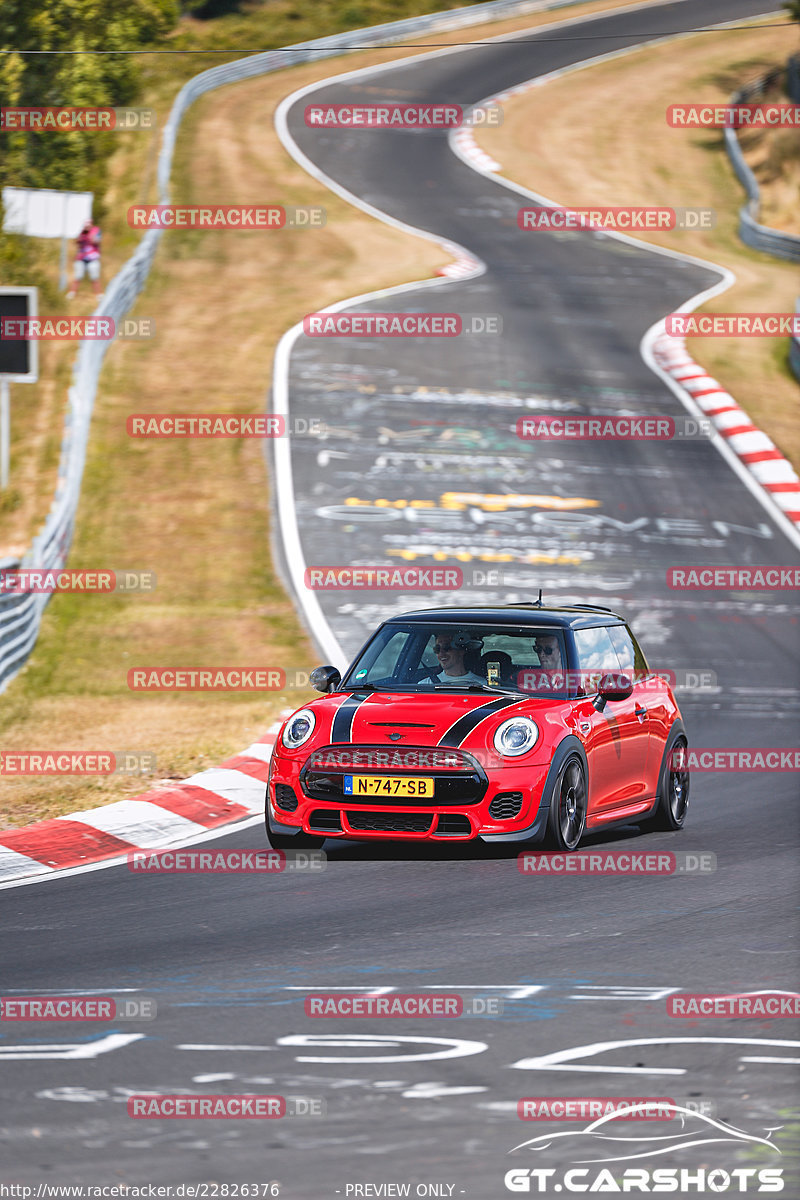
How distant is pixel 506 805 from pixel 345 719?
3.57 feet

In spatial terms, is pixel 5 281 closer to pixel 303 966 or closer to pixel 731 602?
pixel 731 602

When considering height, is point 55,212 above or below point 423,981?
above

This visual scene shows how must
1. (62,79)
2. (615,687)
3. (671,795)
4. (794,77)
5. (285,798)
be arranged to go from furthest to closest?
1. (794,77)
2. (62,79)
3. (671,795)
4. (615,687)
5. (285,798)

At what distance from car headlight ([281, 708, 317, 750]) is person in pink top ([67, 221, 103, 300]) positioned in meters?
27.5

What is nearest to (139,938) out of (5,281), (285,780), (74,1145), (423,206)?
(285,780)

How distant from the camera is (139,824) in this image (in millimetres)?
11508

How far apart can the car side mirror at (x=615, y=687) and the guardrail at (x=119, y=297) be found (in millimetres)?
7978

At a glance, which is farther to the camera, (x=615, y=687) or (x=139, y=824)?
(x=139, y=824)

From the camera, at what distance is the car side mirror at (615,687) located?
35.5ft
